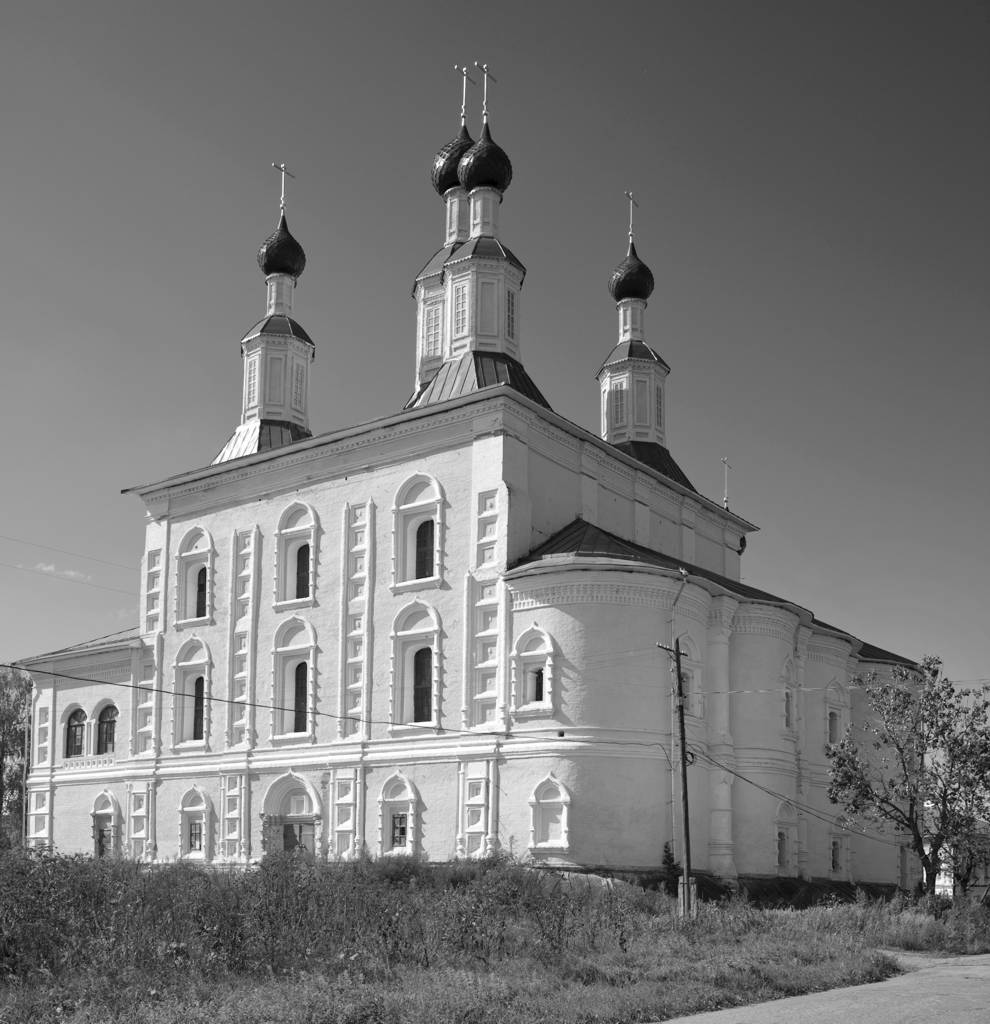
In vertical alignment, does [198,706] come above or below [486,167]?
below

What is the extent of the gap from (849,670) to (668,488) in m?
6.73

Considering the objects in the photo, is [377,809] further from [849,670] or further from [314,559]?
A: [849,670]

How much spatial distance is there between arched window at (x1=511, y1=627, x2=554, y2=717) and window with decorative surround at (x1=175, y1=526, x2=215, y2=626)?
1056 cm

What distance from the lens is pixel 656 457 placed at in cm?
3750

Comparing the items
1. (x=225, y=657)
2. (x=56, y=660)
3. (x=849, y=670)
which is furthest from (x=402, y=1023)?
(x=56, y=660)

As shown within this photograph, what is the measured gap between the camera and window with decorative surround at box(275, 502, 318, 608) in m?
32.7

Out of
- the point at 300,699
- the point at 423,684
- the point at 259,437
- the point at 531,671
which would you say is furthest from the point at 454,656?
the point at 259,437

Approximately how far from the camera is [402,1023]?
11367 mm

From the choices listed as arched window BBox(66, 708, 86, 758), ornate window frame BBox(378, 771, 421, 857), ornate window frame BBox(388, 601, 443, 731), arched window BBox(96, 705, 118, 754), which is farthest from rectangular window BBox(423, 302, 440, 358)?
arched window BBox(66, 708, 86, 758)

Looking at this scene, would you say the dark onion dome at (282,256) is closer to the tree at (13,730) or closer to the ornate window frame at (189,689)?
the ornate window frame at (189,689)

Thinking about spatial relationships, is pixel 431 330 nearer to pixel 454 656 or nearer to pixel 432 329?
pixel 432 329

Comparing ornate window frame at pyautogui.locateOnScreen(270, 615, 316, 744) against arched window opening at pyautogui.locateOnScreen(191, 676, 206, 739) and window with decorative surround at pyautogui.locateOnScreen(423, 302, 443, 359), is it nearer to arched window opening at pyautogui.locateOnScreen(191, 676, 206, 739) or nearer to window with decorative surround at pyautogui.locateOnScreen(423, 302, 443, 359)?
arched window opening at pyautogui.locateOnScreen(191, 676, 206, 739)

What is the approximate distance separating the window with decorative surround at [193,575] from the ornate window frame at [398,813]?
327 inches

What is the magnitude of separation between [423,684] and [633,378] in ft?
42.3
